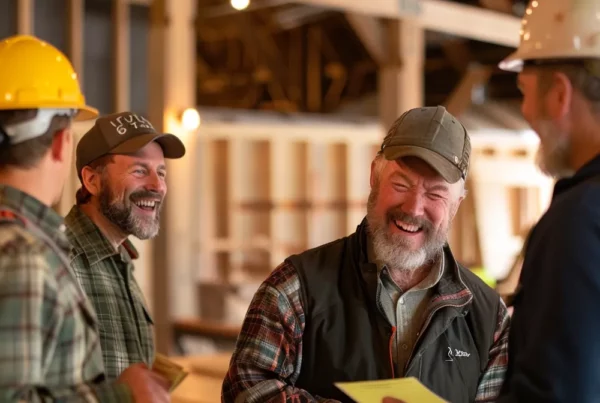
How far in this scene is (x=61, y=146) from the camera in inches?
73.3

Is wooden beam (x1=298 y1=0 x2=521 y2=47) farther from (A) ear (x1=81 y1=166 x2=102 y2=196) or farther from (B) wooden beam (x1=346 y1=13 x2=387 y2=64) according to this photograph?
(A) ear (x1=81 y1=166 x2=102 y2=196)

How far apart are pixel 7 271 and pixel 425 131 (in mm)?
1313

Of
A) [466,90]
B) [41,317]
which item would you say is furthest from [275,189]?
→ [41,317]

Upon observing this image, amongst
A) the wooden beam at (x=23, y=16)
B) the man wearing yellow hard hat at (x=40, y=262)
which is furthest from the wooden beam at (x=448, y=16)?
the man wearing yellow hard hat at (x=40, y=262)

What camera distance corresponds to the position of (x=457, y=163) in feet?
8.49

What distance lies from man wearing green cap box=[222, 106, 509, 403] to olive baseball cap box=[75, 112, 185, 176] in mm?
790

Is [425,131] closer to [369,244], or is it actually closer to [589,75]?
[369,244]

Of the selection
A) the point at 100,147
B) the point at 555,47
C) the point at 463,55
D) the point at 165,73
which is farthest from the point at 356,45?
the point at 555,47

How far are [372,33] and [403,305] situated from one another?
6275mm

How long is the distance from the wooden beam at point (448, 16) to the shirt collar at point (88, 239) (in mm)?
4786

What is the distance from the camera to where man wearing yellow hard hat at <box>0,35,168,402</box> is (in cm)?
166

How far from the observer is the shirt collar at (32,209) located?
→ 177 centimetres

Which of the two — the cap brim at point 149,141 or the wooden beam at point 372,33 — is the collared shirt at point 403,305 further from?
the wooden beam at point 372,33

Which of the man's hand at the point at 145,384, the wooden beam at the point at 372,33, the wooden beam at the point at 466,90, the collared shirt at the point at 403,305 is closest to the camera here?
the man's hand at the point at 145,384
